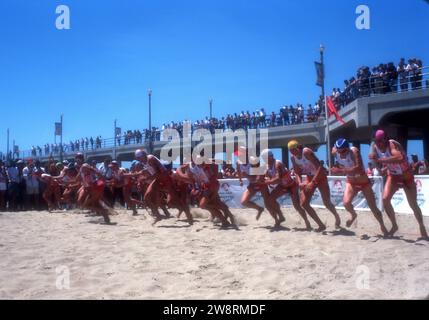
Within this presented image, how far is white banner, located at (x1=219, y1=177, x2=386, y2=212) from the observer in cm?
1280

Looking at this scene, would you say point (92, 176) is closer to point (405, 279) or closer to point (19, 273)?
point (19, 273)

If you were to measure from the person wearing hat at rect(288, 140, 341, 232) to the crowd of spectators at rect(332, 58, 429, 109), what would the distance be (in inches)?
349

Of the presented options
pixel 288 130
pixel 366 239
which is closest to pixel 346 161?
pixel 366 239

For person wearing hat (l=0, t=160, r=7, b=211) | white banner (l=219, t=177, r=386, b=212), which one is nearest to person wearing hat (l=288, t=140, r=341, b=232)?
white banner (l=219, t=177, r=386, b=212)

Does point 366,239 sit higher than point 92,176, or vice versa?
point 92,176

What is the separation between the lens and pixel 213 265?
5309 millimetres

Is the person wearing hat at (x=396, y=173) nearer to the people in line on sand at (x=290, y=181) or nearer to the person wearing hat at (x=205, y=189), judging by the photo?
the people in line on sand at (x=290, y=181)

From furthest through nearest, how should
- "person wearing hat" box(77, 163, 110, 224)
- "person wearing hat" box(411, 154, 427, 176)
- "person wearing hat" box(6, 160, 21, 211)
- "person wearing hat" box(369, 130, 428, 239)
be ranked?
"person wearing hat" box(6, 160, 21, 211), "person wearing hat" box(411, 154, 427, 176), "person wearing hat" box(77, 163, 110, 224), "person wearing hat" box(369, 130, 428, 239)

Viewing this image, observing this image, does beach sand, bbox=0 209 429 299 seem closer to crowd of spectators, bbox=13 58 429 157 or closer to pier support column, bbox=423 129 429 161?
crowd of spectators, bbox=13 58 429 157

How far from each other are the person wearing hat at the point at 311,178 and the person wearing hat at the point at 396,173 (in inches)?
46.4

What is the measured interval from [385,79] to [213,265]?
1460 centimetres

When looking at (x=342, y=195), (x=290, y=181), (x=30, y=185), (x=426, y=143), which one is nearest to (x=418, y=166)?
(x=342, y=195)
